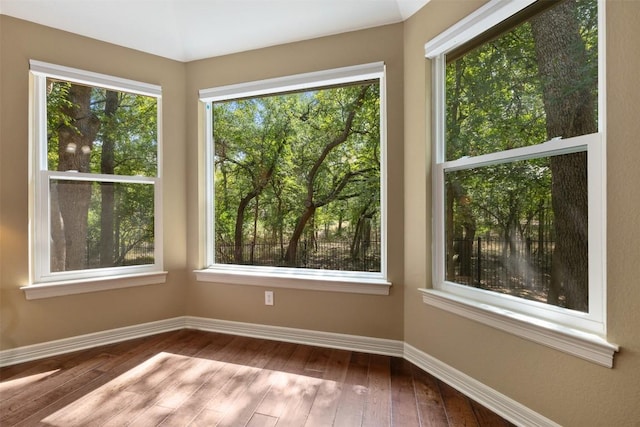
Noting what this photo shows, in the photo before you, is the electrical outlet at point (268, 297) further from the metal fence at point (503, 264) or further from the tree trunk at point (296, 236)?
the metal fence at point (503, 264)

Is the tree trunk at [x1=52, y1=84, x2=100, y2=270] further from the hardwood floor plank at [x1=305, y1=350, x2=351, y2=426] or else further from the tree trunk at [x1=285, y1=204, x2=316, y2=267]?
the hardwood floor plank at [x1=305, y1=350, x2=351, y2=426]

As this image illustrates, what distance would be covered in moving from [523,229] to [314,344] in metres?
1.70

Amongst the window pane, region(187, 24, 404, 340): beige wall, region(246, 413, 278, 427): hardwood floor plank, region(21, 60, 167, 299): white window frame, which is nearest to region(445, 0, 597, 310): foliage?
region(187, 24, 404, 340): beige wall

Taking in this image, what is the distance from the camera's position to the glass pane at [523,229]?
1450 millimetres

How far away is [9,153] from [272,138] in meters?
1.87

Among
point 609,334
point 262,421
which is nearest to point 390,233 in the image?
point 609,334

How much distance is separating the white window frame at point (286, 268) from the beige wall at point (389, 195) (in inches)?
2.3

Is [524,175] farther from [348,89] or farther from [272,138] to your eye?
[272,138]

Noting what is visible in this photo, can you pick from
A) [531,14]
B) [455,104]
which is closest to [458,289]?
[455,104]

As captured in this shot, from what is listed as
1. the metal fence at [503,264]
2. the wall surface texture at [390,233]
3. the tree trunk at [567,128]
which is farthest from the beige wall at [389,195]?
the tree trunk at [567,128]

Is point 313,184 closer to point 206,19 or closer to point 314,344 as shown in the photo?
point 314,344

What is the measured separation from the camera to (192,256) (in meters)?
2.87

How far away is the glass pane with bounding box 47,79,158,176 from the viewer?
94.5 inches

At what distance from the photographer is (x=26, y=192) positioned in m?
2.23
